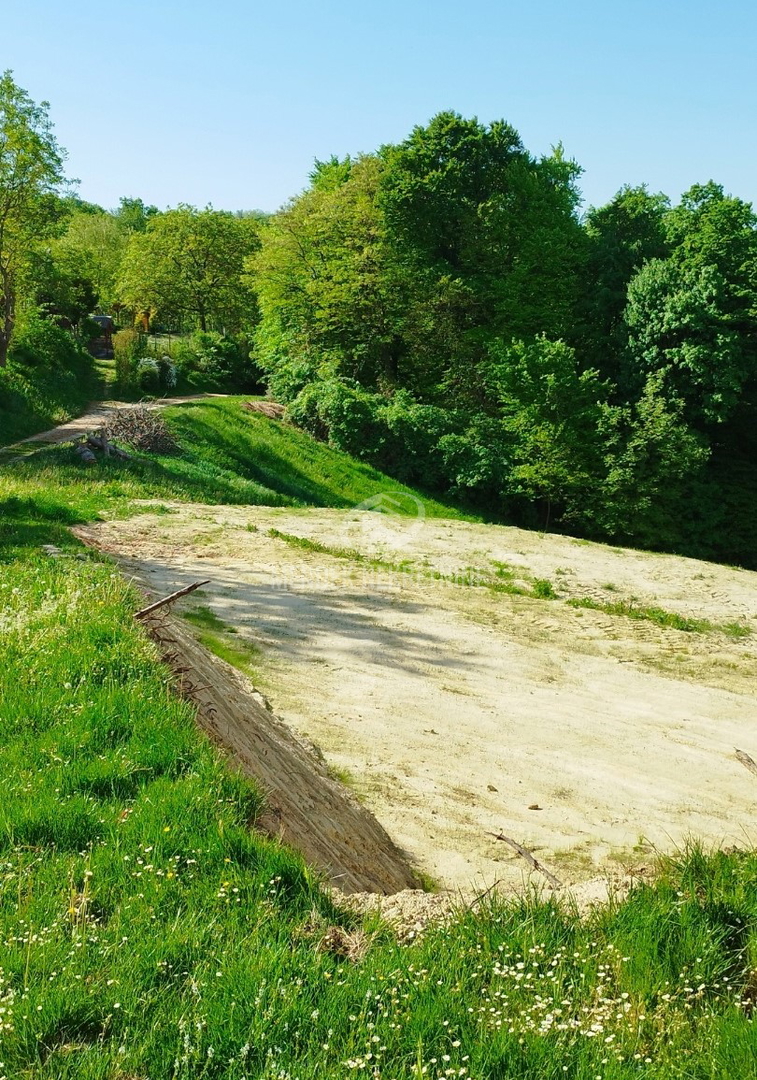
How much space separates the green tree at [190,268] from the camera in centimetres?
5172

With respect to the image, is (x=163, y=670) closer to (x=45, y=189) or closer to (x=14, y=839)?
(x=14, y=839)

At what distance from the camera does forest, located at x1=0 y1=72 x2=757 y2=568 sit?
2994 centimetres

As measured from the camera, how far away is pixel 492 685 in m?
9.20

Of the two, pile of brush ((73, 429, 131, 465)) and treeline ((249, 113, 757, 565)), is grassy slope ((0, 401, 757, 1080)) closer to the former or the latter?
pile of brush ((73, 429, 131, 465))

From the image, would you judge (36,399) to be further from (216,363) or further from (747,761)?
(747,761)

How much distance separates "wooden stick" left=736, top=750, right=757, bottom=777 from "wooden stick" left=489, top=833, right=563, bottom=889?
2.93m

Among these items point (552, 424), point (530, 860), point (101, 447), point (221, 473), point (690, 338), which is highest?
point (690, 338)

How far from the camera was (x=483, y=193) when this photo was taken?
37969mm

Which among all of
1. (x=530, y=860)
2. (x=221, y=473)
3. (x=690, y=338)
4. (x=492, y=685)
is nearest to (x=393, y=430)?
(x=221, y=473)

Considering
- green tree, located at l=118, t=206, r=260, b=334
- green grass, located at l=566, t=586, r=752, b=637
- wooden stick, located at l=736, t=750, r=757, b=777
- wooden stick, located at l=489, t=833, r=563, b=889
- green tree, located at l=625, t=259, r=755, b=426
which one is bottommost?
wooden stick, located at l=489, t=833, r=563, b=889

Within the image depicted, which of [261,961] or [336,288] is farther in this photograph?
[336,288]

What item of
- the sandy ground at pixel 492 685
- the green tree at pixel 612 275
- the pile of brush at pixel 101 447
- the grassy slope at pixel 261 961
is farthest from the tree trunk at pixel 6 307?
the grassy slope at pixel 261 961

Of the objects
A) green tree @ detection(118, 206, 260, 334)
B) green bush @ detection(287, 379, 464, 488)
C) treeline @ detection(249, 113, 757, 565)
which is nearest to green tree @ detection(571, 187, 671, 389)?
treeline @ detection(249, 113, 757, 565)

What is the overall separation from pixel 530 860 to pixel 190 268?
5344 cm
